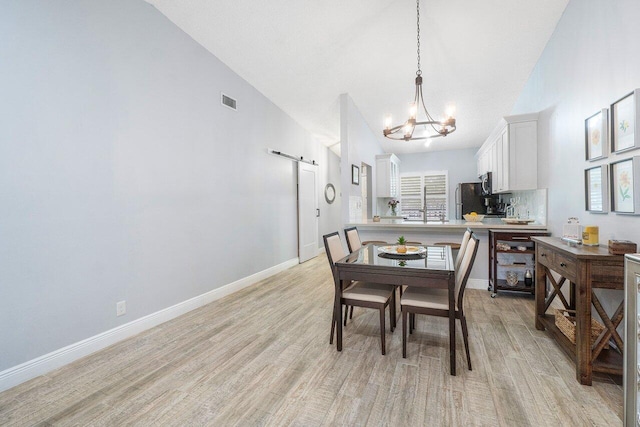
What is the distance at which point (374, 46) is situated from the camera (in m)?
3.71

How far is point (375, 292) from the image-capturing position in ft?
7.98

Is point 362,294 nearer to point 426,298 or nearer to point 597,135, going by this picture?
point 426,298

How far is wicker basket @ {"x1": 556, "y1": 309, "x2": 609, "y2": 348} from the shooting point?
6.75ft

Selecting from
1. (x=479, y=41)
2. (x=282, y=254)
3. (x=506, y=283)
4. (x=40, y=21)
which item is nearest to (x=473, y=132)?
(x=479, y=41)

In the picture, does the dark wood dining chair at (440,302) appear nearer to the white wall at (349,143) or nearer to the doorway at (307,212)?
the white wall at (349,143)

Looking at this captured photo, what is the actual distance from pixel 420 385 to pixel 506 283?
2498mm

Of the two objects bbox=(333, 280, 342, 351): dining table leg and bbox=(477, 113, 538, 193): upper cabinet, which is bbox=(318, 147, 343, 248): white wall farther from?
bbox=(333, 280, 342, 351): dining table leg

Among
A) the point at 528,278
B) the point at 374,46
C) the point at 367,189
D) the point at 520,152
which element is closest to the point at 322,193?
the point at 367,189

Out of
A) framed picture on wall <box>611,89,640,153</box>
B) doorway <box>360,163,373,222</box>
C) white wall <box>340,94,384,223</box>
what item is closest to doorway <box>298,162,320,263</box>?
doorway <box>360,163,373,222</box>

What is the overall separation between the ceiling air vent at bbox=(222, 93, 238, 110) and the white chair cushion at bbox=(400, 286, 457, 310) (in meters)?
3.42

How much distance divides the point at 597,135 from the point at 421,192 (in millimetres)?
5895

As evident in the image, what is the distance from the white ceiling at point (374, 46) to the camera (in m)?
3.07

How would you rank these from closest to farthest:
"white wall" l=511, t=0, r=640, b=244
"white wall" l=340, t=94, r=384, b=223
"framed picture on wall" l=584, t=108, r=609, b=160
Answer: "white wall" l=511, t=0, r=640, b=244
"framed picture on wall" l=584, t=108, r=609, b=160
"white wall" l=340, t=94, r=384, b=223

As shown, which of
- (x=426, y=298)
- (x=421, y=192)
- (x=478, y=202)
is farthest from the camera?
(x=421, y=192)
